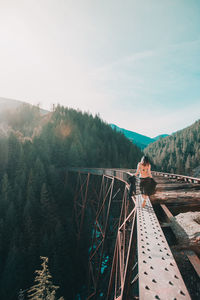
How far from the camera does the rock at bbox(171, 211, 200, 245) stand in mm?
2162

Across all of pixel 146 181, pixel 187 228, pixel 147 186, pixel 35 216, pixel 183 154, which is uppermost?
pixel 183 154

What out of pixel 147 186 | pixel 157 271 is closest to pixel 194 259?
pixel 157 271

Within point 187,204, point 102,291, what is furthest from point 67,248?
point 187,204

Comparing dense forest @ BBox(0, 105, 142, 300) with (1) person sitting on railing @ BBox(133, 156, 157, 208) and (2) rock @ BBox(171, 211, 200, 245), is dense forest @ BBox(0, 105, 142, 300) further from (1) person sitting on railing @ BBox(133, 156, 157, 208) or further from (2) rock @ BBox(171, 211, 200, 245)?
(2) rock @ BBox(171, 211, 200, 245)

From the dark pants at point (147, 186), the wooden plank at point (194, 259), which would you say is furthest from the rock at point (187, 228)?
the dark pants at point (147, 186)

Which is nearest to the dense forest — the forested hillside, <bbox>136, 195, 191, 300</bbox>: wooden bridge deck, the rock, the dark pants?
the dark pants

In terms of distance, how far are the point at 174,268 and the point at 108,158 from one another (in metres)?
45.2

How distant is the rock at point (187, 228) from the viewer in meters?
2.16

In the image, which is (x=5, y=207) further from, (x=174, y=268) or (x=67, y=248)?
(x=174, y=268)

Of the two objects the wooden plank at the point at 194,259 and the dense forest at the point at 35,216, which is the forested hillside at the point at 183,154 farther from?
the wooden plank at the point at 194,259

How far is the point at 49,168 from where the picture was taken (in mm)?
26516

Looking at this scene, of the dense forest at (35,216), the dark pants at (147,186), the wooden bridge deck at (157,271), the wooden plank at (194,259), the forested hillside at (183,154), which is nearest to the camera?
the wooden bridge deck at (157,271)

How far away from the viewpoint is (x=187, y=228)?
242 centimetres

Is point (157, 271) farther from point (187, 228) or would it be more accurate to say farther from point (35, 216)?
point (35, 216)
